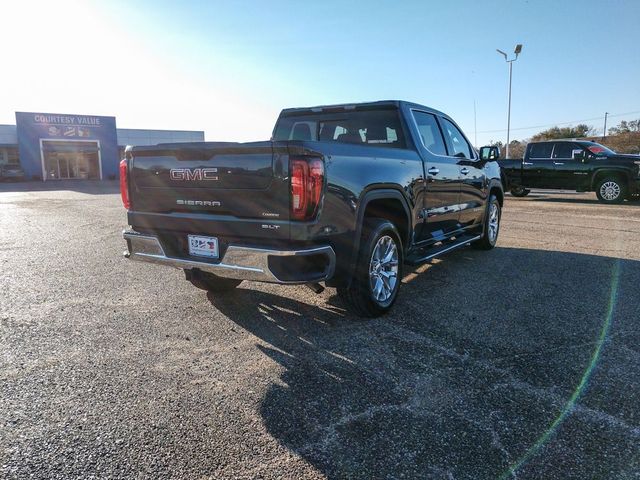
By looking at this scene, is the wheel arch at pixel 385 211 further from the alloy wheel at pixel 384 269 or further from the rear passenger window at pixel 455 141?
the rear passenger window at pixel 455 141

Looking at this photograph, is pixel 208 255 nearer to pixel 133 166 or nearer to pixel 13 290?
pixel 133 166

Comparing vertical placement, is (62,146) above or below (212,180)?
above

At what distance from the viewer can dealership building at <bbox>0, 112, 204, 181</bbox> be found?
130 feet

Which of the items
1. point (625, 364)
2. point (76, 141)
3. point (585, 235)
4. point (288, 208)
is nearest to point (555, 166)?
point (585, 235)

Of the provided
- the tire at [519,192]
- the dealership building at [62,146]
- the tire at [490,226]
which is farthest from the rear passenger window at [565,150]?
the dealership building at [62,146]

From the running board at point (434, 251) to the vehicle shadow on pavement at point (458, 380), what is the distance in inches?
16.3

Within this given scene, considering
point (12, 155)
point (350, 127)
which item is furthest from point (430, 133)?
point (12, 155)

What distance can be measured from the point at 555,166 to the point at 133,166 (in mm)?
14736

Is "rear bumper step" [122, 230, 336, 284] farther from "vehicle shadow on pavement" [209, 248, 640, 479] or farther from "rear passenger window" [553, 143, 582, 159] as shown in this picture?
"rear passenger window" [553, 143, 582, 159]

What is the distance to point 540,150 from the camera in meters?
15.7

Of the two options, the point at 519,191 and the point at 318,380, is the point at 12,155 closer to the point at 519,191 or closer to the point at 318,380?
the point at 519,191

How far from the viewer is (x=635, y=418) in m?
2.65

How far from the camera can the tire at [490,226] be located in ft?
23.6

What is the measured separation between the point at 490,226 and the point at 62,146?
43.7 meters
